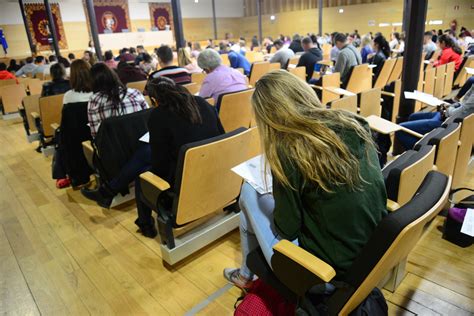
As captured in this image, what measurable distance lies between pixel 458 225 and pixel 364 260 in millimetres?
1369

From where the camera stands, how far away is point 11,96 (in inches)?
249

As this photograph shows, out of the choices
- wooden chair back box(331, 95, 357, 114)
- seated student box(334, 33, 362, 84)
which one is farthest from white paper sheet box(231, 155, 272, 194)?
seated student box(334, 33, 362, 84)

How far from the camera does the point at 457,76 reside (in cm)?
527

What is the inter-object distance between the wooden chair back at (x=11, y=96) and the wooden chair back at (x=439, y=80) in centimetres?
696

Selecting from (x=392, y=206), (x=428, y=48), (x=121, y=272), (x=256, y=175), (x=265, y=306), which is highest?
(x=428, y=48)

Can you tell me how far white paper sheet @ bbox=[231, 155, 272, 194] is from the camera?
1.48 m

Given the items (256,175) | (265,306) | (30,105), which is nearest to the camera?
(265,306)

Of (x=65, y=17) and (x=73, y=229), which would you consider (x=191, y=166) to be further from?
(x=65, y=17)

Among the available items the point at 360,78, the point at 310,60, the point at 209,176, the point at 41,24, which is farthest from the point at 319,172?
the point at 41,24

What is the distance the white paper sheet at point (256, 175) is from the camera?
1483 mm

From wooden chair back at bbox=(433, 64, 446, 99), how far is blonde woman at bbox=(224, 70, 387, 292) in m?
3.95

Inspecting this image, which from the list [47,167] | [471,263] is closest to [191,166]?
[471,263]

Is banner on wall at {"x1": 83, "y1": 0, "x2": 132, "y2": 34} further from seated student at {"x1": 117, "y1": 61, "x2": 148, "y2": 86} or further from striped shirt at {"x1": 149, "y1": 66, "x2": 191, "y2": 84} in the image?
striped shirt at {"x1": 149, "y1": 66, "x2": 191, "y2": 84}

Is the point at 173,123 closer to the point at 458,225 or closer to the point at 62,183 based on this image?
the point at 458,225
